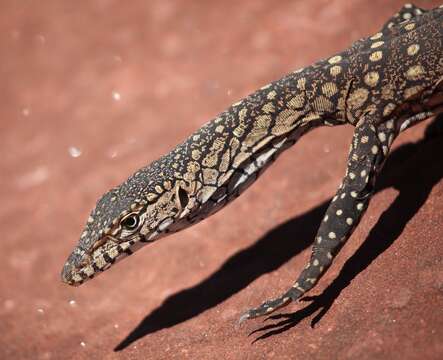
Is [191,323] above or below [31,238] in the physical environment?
below

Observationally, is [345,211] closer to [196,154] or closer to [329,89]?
[329,89]

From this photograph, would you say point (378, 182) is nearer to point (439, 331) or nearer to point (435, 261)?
point (435, 261)

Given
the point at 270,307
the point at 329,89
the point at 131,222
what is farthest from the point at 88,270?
the point at 329,89

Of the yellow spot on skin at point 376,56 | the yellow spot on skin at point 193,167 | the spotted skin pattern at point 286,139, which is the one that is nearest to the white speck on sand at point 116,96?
the spotted skin pattern at point 286,139

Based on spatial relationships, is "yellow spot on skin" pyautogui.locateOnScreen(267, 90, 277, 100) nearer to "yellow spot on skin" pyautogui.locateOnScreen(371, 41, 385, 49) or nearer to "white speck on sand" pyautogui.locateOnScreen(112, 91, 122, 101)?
"yellow spot on skin" pyautogui.locateOnScreen(371, 41, 385, 49)

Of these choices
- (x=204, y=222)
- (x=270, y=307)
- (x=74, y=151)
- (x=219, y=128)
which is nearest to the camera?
(x=270, y=307)

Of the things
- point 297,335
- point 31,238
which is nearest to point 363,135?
point 297,335
